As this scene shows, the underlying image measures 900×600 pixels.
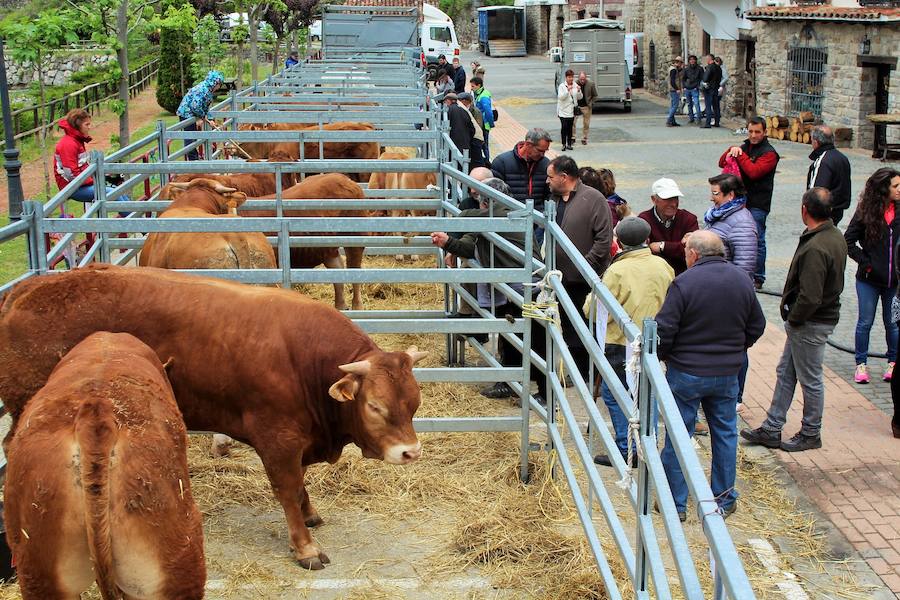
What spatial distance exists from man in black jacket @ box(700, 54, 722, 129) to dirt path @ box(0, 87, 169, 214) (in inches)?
568

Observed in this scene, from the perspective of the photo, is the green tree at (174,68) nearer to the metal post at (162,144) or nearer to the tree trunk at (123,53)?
the tree trunk at (123,53)

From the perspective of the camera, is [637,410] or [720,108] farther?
[720,108]

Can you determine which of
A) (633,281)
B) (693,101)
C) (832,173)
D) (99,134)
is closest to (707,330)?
(633,281)

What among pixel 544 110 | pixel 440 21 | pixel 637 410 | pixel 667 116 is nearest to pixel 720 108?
pixel 667 116

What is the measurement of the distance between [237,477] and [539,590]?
2246mm

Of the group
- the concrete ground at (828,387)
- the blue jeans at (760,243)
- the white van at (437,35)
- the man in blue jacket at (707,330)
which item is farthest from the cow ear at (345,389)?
the white van at (437,35)

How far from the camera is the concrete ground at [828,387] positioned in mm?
6516

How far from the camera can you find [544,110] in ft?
102

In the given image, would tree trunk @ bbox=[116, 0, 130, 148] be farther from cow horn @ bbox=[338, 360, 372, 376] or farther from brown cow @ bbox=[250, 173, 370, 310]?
cow horn @ bbox=[338, 360, 372, 376]

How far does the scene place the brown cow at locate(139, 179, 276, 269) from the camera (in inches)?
325

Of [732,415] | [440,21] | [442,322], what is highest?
[440,21]

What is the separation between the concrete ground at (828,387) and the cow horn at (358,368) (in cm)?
266

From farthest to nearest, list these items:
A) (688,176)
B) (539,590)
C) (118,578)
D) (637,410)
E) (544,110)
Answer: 1. (544,110)
2. (688,176)
3. (539,590)
4. (637,410)
5. (118,578)

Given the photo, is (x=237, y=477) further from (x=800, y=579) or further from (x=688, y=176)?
(x=688, y=176)
